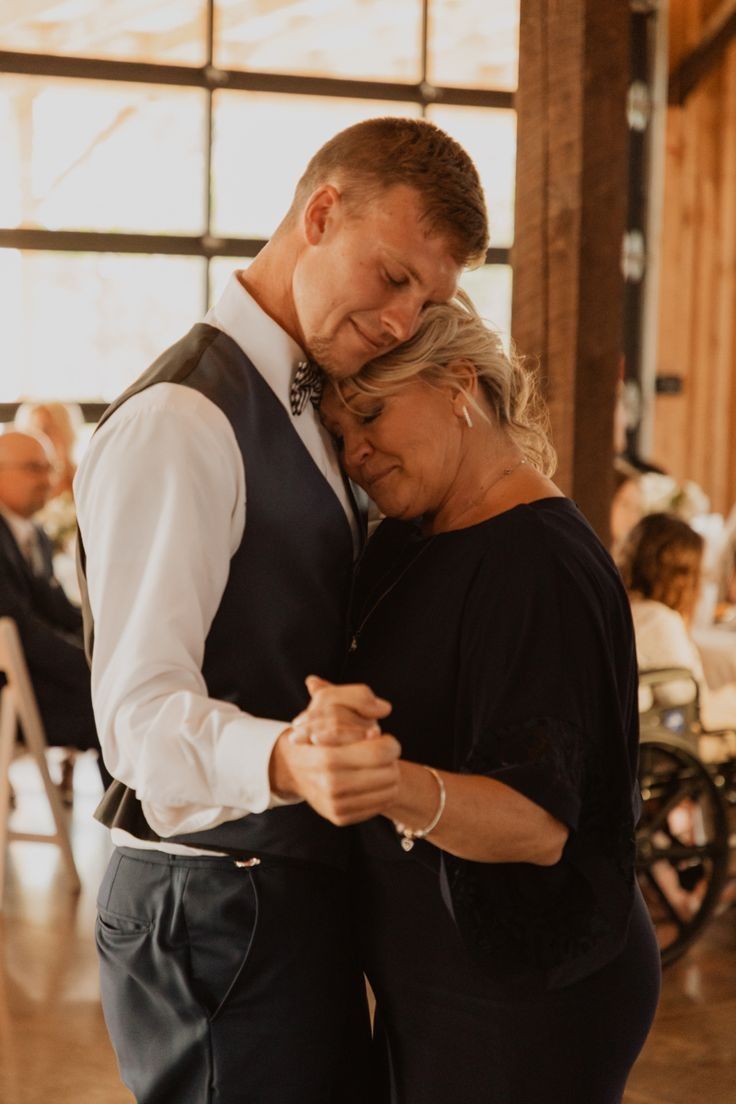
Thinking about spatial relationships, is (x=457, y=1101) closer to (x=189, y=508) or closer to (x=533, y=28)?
(x=189, y=508)

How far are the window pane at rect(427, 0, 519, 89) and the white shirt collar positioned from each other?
279 inches

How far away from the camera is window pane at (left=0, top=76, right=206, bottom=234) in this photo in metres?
7.39

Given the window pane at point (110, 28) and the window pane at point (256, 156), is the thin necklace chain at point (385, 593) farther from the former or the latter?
the window pane at point (110, 28)

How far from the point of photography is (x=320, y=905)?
162cm

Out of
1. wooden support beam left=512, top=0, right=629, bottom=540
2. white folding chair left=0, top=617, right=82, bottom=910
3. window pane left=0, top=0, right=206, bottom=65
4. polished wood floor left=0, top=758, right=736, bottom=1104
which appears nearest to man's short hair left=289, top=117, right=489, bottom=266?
wooden support beam left=512, top=0, right=629, bottom=540

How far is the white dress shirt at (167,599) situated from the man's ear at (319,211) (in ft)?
0.84

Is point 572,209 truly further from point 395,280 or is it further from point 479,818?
point 479,818

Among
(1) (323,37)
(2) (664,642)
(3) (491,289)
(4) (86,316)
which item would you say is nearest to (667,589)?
(2) (664,642)

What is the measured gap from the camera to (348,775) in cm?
120

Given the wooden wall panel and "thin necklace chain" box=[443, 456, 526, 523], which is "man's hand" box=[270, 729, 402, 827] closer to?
"thin necklace chain" box=[443, 456, 526, 523]

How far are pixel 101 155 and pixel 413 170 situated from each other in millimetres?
6358

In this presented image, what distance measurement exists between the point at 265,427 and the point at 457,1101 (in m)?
0.78

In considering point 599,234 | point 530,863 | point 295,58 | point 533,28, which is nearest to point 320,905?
point 530,863

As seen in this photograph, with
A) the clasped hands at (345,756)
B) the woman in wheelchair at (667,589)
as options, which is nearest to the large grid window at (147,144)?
the woman in wheelchair at (667,589)
